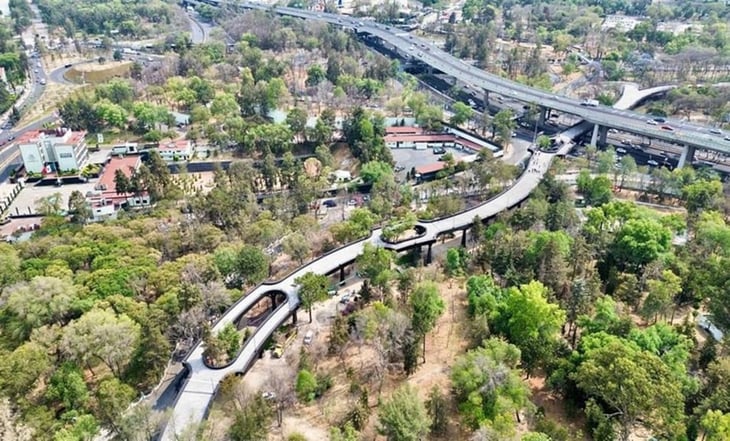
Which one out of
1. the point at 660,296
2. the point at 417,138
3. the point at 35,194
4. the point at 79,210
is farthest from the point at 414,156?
the point at 35,194

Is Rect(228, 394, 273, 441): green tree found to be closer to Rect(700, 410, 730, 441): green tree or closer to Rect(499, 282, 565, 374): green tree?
Rect(499, 282, 565, 374): green tree

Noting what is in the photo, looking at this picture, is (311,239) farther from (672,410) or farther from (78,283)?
(672,410)

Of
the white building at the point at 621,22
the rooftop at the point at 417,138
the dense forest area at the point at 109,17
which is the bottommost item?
the rooftop at the point at 417,138

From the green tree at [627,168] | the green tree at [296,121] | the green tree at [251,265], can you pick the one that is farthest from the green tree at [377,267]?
the green tree at [296,121]

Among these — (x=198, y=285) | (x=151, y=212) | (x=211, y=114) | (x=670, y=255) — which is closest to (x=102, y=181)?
(x=151, y=212)

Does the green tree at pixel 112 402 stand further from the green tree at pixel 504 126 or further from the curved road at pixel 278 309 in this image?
the green tree at pixel 504 126

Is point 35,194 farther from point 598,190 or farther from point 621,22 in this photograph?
point 621,22

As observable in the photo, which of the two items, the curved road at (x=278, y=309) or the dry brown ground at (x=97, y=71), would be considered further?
the dry brown ground at (x=97, y=71)
